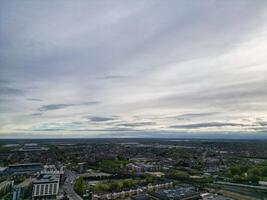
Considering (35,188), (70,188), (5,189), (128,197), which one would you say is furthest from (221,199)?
(5,189)

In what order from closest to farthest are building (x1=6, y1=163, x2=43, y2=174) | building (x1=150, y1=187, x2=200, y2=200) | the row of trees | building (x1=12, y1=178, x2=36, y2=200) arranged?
building (x1=12, y1=178, x2=36, y2=200)
building (x1=150, y1=187, x2=200, y2=200)
the row of trees
building (x1=6, y1=163, x2=43, y2=174)

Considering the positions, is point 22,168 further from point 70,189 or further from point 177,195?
point 177,195

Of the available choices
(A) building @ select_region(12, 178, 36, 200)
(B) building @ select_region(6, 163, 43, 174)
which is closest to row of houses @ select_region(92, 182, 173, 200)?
(A) building @ select_region(12, 178, 36, 200)

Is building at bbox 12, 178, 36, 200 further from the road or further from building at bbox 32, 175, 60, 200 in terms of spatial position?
the road

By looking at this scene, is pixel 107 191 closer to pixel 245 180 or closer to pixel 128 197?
pixel 128 197

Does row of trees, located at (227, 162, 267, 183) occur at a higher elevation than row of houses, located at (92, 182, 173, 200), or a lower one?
higher

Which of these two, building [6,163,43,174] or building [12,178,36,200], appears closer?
building [12,178,36,200]

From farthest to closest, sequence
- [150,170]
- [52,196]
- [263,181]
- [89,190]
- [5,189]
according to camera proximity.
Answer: [150,170] < [263,181] < [89,190] < [52,196] < [5,189]

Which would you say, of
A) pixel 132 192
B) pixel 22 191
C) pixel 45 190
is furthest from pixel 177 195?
pixel 22 191

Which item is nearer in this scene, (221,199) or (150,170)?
(221,199)

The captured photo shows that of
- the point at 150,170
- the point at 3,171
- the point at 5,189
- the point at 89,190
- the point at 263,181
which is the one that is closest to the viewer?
the point at 5,189
